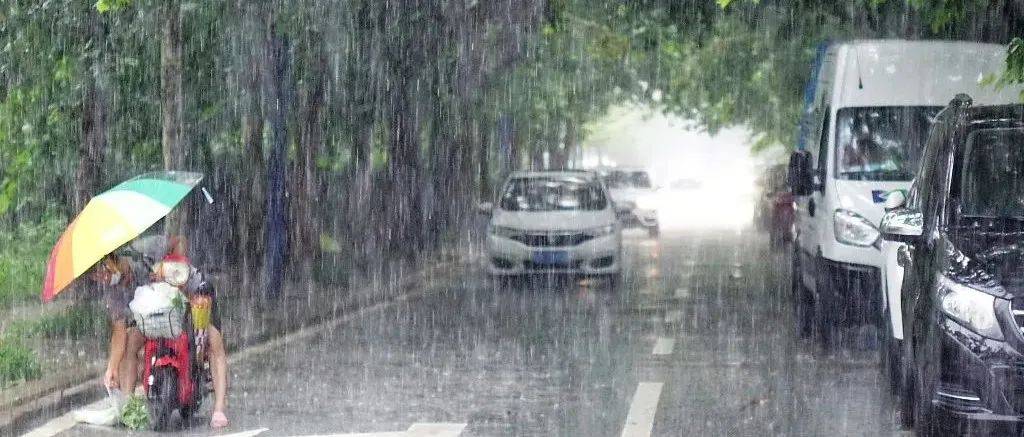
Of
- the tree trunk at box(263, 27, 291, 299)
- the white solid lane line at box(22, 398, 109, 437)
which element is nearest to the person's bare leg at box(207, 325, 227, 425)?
the white solid lane line at box(22, 398, 109, 437)

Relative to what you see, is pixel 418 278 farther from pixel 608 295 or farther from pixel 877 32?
pixel 877 32

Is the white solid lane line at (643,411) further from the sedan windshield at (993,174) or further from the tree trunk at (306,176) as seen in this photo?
the tree trunk at (306,176)

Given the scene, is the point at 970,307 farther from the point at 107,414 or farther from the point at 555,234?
the point at 555,234

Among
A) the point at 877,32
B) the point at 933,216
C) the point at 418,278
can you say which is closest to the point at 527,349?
the point at 933,216

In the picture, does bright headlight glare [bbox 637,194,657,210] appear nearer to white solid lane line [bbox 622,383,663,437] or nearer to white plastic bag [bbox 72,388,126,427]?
white solid lane line [bbox 622,383,663,437]

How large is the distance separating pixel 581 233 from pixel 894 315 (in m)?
10.6

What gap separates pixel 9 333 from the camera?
14.3m

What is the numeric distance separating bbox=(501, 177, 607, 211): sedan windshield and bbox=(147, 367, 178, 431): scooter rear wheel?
1194 centimetres

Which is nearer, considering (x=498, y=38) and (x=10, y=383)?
(x=10, y=383)

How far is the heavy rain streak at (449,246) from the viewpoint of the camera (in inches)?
359

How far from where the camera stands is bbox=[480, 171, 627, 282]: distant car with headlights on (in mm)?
20484

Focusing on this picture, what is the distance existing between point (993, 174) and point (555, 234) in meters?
11.6

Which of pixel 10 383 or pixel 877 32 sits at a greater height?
pixel 877 32

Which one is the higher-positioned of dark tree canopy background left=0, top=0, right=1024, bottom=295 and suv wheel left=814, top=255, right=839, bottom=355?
dark tree canopy background left=0, top=0, right=1024, bottom=295
